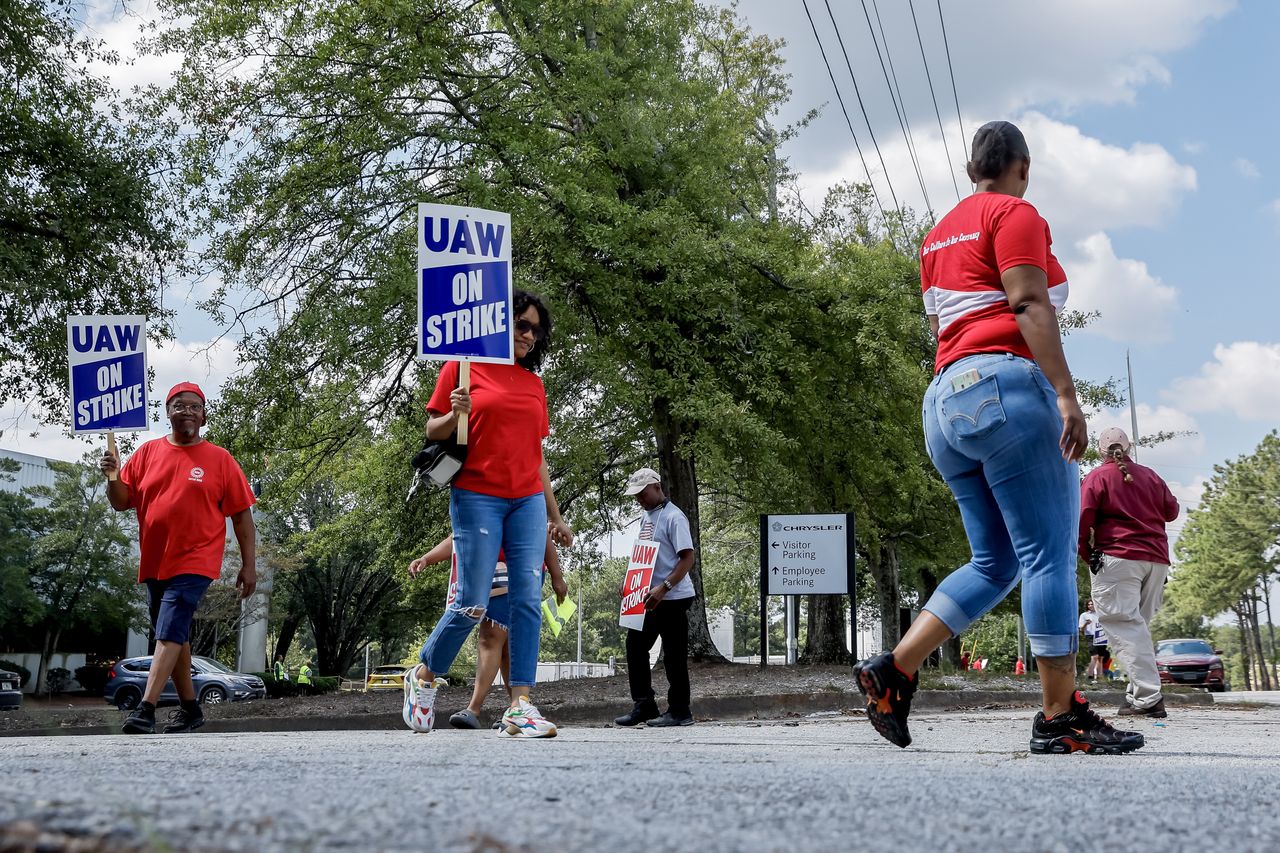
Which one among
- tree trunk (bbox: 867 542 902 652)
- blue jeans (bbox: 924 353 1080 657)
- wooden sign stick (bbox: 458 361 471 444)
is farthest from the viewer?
tree trunk (bbox: 867 542 902 652)

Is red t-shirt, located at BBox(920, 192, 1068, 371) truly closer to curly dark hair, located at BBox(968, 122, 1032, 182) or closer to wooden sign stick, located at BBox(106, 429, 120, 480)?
curly dark hair, located at BBox(968, 122, 1032, 182)

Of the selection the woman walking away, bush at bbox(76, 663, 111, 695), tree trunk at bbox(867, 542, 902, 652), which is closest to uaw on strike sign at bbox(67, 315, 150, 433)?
the woman walking away

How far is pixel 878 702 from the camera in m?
4.21

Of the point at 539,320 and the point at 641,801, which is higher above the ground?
the point at 539,320

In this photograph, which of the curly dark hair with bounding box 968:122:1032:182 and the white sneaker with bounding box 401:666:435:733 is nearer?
the curly dark hair with bounding box 968:122:1032:182

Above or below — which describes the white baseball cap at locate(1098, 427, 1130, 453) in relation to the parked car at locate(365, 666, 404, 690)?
above

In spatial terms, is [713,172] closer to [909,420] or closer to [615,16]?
[615,16]

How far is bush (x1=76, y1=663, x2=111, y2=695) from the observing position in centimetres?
3678

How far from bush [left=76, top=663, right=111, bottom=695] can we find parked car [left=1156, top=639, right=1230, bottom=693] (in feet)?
106

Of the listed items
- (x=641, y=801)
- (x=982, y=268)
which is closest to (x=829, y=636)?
(x=982, y=268)

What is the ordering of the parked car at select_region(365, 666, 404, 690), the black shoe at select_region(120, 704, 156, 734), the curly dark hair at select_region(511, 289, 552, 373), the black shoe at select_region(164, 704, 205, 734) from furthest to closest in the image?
the parked car at select_region(365, 666, 404, 690)
the black shoe at select_region(164, 704, 205, 734)
the black shoe at select_region(120, 704, 156, 734)
the curly dark hair at select_region(511, 289, 552, 373)

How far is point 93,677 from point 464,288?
36.3m

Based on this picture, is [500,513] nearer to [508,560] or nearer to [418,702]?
[508,560]

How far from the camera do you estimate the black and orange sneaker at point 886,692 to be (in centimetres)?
418
